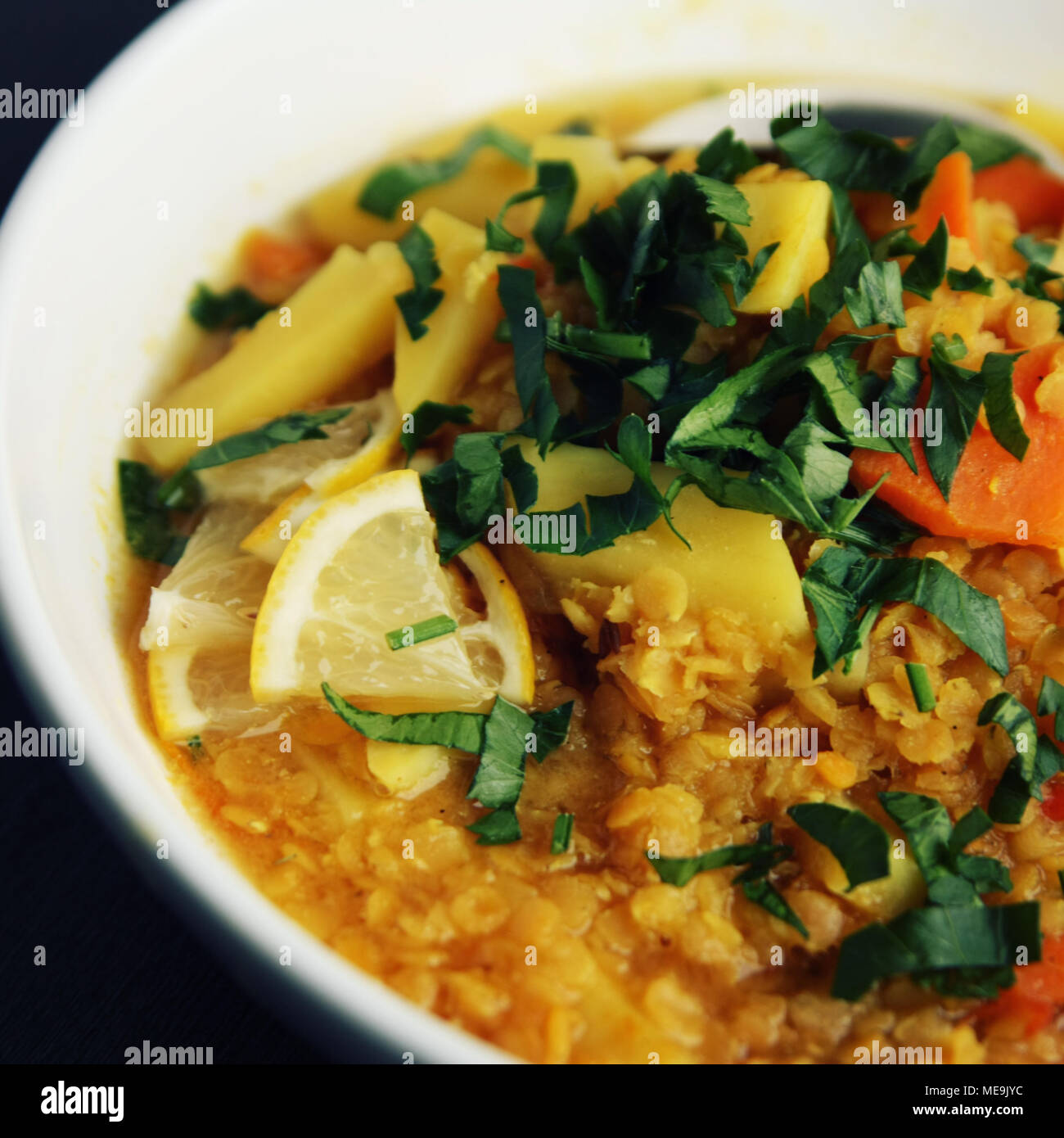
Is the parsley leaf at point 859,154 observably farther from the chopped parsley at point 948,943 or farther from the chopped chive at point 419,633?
the chopped parsley at point 948,943

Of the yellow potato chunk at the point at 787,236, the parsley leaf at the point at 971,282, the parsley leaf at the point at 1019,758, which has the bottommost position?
the parsley leaf at the point at 1019,758

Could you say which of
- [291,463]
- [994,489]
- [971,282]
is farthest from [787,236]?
[291,463]

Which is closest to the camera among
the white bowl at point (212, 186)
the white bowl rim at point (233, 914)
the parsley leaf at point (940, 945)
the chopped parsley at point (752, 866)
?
the white bowl rim at point (233, 914)

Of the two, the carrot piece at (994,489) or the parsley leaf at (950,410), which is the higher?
the parsley leaf at (950,410)

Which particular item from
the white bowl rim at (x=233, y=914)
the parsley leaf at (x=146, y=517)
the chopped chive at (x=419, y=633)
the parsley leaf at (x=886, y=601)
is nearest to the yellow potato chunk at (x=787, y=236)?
the parsley leaf at (x=886, y=601)

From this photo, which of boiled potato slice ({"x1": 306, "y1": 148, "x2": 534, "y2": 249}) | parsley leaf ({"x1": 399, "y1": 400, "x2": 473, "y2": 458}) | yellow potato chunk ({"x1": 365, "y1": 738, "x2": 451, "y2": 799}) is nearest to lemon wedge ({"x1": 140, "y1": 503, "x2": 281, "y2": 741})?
yellow potato chunk ({"x1": 365, "y1": 738, "x2": 451, "y2": 799})

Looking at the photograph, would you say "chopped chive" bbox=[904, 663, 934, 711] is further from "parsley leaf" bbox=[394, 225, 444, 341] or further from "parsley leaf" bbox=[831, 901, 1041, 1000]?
"parsley leaf" bbox=[394, 225, 444, 341]

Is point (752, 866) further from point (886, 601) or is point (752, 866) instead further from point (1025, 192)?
point (1025, 192)
